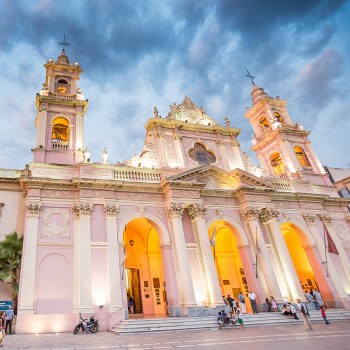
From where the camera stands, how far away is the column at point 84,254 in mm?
15375

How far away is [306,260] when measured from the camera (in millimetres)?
24703

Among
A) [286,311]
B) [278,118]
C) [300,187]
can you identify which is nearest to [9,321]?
[286,311]

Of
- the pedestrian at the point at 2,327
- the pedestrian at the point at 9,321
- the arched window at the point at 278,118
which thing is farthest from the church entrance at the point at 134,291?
the arched window at the point at 278,118

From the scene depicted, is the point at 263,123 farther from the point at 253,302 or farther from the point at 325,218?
the point at 253,302

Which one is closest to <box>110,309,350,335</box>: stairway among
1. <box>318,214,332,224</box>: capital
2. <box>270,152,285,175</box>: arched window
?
<box>318,214,332,224</box>: capital

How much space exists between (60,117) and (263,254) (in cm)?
1778

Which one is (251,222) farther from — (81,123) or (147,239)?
(81,123)

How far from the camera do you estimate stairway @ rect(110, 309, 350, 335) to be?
13.2 metres

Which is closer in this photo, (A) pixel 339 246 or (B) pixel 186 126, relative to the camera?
(A) pixel 339 246

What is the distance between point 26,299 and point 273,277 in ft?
47.9

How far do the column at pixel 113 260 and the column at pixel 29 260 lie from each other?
3915 mm

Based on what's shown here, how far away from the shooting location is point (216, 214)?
20984 mm

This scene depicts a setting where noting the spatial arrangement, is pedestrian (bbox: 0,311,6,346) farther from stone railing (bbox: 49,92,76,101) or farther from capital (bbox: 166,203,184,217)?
stone railing (bbox: 49,92,76,101)

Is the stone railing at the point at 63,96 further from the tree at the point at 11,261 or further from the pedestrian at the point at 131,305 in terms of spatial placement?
the pedestrian at the point at 131,305
